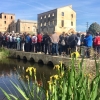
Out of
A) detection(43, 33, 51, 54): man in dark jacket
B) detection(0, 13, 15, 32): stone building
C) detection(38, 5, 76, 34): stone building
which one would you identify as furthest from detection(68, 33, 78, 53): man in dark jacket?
detection(0, 13, 15, 32): stone building

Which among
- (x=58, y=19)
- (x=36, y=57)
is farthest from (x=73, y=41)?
(x=58, y=19)

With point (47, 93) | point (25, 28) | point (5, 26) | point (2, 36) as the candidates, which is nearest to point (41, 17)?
point (25, 28)

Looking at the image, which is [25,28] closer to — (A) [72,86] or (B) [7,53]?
(B) [7,53]

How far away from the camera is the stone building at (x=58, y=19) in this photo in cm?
7894

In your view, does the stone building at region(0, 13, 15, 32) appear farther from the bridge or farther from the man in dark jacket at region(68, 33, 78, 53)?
the man in dark jacket at region(68, 33, 78, 53)

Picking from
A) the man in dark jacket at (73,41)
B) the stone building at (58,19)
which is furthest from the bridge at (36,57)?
the stone building at (58,19)

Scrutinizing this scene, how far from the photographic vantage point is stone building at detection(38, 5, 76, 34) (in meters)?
78.9

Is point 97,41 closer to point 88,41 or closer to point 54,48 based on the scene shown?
point 88,41

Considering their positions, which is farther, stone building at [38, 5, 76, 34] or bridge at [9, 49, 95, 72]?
stone building at [38, 5, 76, 34]

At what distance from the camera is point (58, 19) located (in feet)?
260

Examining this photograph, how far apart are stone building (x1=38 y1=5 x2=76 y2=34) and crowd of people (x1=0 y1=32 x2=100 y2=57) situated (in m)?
54.5

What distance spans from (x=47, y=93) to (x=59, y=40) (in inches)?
522

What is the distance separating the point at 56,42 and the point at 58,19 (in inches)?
2511

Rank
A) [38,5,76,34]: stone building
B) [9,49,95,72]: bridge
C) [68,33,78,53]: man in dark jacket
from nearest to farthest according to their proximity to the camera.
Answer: [68,33,78,53]: man in dark jacket < [9,49,95,72]: bridge < [38,5,76,34]: stone building
